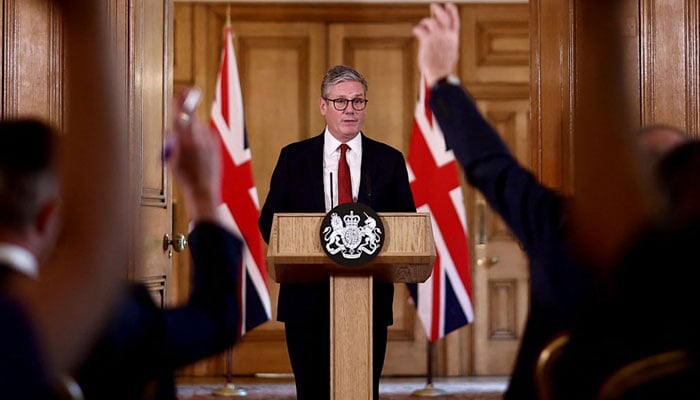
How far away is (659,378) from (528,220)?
15.2 inches

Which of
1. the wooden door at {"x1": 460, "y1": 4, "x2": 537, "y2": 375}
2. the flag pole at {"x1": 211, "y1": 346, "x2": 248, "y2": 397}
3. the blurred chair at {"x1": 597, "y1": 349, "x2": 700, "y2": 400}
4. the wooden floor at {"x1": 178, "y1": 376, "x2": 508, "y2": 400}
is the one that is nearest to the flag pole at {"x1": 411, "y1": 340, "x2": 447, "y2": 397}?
the wooden floor at {"x1": 178, "y1": 376, "x2": 508, "y2": 400}

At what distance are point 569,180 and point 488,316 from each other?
3381 millimetres

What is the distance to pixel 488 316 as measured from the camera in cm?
768

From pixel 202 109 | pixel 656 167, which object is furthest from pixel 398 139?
pixel 656 167

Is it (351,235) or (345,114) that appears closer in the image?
(351,235)

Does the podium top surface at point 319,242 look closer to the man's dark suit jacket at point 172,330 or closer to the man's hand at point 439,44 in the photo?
the man's hand at point 439,44

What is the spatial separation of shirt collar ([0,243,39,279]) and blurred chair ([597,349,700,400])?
917 millimetres

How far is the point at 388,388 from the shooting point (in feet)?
23.5

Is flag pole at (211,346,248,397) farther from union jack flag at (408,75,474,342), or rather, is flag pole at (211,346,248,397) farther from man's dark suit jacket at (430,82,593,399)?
man's dark suit jacket at (430,82,593,399)

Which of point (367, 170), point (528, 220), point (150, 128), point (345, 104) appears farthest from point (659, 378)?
point (150, 128)

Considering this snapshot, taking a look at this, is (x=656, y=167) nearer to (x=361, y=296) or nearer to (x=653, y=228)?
(x=653, y=228)

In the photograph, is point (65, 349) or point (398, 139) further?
point (398, 139)

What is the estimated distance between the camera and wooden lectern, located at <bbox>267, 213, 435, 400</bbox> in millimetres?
3346

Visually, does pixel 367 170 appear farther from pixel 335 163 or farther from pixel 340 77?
pixel 340 77
